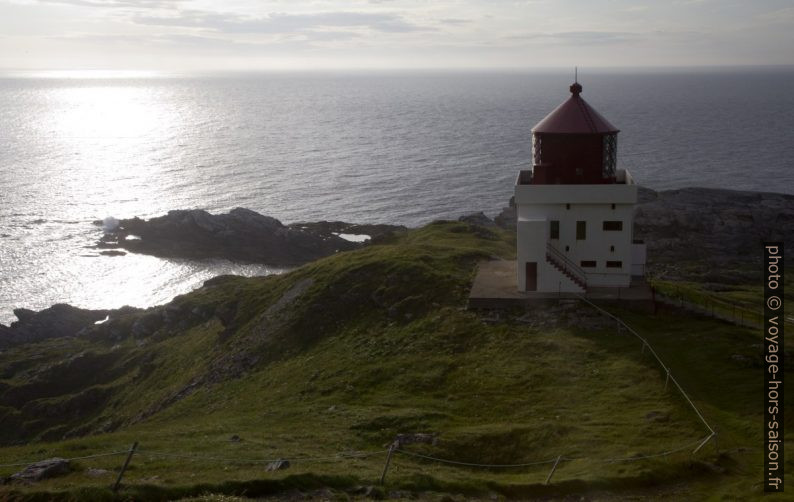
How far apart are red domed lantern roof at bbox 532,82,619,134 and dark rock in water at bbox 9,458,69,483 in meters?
26.6

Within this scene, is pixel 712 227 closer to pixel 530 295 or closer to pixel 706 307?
pixel 706 307

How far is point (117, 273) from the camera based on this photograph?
3529 inches

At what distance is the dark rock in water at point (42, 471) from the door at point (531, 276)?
75.3 feet

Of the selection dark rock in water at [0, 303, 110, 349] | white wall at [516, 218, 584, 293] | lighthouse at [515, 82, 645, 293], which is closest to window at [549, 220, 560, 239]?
lighthouse at [515, 82, 645, 293]

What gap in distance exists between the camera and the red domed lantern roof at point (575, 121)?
125 feet

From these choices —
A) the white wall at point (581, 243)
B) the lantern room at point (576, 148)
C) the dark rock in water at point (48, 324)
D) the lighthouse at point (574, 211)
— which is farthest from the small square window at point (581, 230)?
the dark rock in water at point (48, 324)

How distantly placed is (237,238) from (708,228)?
2207 inches

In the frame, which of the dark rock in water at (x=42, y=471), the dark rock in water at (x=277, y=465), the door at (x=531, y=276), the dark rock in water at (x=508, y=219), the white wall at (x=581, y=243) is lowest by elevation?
the dark rock in water at (x=508, y=219)

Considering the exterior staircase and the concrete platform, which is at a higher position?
the exterior staircase

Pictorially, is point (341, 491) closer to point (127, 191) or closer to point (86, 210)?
point (86, 210)

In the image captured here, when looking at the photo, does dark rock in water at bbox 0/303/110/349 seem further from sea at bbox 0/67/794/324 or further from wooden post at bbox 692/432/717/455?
wooden post at bbox 692/432/717/455

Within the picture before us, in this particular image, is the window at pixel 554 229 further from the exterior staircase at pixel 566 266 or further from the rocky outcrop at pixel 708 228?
the rocky outcrop at pixel 708 228

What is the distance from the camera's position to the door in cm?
3747

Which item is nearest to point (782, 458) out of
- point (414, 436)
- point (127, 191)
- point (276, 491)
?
point (414, 436)
